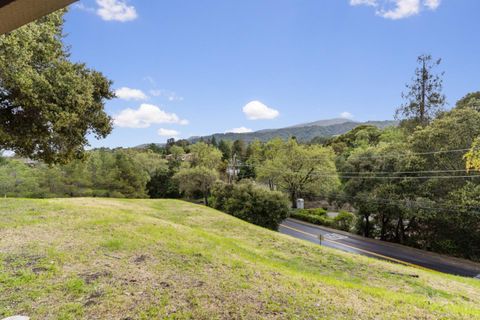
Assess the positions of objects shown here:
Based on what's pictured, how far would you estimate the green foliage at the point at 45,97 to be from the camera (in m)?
3.39

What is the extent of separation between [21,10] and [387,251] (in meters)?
15.8

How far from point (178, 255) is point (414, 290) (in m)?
4.58

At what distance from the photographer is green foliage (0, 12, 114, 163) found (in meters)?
3.39

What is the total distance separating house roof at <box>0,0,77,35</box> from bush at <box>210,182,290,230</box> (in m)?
14.6

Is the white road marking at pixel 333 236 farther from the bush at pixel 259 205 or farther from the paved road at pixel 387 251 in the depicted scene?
the bush at pixel 259 205

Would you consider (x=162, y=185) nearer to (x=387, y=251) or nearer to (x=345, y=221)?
(x=345, y=221)

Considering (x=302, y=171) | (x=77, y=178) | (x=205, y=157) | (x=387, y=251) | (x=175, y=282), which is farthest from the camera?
(x=205, y=157)

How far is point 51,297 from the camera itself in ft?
10.2

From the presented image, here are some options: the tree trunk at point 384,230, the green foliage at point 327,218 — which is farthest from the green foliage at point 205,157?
the tree trunk at point 384,230

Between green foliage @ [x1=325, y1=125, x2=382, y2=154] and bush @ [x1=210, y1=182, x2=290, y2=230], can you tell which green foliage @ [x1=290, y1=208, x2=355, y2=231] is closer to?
bush @ [x1=210, y1=182, x2=290, y2=230]

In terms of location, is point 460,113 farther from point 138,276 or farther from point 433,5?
point 138,276

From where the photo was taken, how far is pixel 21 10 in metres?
1.19

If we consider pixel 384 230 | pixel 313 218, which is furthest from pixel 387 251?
pixel 313 218

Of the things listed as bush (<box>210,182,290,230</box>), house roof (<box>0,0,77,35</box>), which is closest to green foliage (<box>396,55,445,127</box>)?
bush (<box>210,182,290,230</box>)
